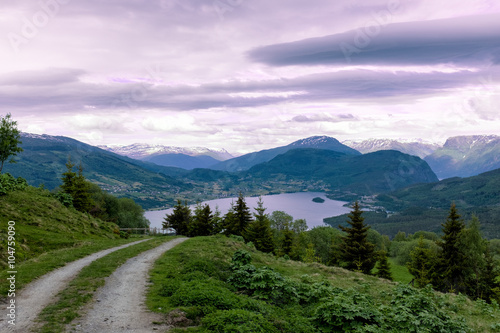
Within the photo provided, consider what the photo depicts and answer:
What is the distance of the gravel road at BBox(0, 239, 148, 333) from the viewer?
10259 mm

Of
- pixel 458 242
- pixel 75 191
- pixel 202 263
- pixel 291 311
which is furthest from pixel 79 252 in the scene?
pixel 458 242

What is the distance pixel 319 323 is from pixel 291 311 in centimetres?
150

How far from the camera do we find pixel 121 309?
12.0m

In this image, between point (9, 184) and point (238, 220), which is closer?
point (9, 184)

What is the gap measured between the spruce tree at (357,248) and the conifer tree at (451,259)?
10.5 meters

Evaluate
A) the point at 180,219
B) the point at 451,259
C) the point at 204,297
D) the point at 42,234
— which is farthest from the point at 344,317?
the point at 180,219

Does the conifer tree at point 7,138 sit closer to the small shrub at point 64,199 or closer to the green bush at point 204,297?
the small shrub at point 64,199

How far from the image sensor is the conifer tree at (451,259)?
4819 centimetres

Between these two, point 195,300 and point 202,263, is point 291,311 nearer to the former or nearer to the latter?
point 195,300

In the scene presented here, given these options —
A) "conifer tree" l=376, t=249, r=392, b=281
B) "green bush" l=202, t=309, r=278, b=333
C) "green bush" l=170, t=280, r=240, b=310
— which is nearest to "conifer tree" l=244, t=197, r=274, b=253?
"conifer tree" l=376, t=249, r=392, b=281

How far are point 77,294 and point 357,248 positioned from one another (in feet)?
144

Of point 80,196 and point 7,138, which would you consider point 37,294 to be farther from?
point 80,196

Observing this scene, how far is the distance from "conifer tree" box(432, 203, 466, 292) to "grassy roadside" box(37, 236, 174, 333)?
4783cm

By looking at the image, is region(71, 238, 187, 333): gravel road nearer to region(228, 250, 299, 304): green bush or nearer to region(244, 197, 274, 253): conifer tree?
region(228, 250, 299, 304): green bush
